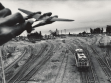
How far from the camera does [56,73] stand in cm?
3847

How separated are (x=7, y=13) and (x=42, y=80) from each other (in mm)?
33667

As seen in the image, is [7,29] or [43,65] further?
[43,65]

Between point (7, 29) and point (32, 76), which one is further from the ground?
point (7, 29)

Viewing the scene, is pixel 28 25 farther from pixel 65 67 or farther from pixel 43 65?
pixel 43 65

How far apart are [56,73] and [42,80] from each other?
5343 millimetres

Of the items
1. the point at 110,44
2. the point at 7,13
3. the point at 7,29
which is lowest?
the point at 110,44

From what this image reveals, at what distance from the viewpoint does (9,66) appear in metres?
48.1

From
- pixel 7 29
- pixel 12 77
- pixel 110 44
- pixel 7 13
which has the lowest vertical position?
pixel 12 77

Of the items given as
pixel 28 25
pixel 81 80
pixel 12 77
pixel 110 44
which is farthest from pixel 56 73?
pixel 110 44

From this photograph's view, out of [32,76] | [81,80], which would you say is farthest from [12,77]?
[81,80]

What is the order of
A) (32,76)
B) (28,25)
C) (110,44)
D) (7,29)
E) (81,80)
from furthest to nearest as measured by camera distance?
(110,44)
(32,76)
(81,80)
(28,25)
(7,29)

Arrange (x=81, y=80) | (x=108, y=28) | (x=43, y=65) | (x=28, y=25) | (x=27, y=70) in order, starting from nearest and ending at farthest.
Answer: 1. (x=28, y=25)
2. (x=81, y=80)
3. (x=27, y=70)
4. (x=43, y=65)
5. (x=108, y=28)

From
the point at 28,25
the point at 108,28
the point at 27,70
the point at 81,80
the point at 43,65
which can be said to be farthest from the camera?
the point at 108,28

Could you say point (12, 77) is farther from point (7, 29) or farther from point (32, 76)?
point (7, 29)
